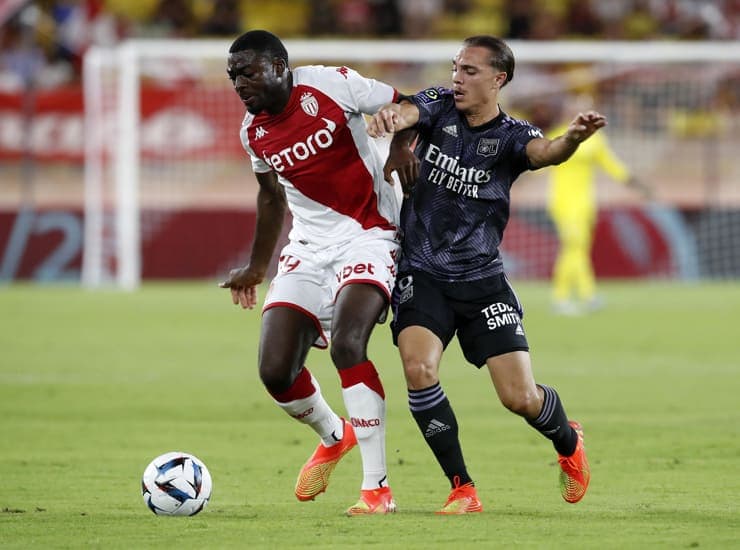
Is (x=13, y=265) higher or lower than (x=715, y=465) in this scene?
higher

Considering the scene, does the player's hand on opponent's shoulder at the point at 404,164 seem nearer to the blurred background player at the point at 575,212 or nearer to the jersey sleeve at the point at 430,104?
the jersey sleeve at the point at 430,104

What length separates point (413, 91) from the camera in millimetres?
22391

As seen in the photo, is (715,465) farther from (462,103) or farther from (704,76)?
(704,76)

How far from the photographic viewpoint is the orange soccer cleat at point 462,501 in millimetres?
6820

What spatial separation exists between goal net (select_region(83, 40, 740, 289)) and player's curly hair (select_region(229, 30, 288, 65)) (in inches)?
544

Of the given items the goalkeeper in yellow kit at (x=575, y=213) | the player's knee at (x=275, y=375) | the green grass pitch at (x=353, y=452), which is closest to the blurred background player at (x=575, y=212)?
the goalkeeper in yellow kit at (x=575, y=213)

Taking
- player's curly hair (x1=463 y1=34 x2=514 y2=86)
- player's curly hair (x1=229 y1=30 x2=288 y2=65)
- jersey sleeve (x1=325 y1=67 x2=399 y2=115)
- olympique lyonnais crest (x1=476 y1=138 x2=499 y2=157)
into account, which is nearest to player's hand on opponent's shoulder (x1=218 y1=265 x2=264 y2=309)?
jersey sleeve (x1=325 y1=67 x2=399 y2=115)

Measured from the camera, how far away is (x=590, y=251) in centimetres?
2312

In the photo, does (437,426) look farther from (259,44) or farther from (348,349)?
(259,44)

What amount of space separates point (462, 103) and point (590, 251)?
53.2ft

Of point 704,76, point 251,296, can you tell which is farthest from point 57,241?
point 251,296

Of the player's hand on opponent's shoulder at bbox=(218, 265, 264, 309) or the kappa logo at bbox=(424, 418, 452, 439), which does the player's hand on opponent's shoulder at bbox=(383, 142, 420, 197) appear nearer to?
the kappa logo at bbox=(424, 418, 452, 439)

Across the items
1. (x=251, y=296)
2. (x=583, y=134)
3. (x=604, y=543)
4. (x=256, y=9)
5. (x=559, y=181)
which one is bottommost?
(x=604, y=543)

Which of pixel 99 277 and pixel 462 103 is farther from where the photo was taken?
pixel 99 277
